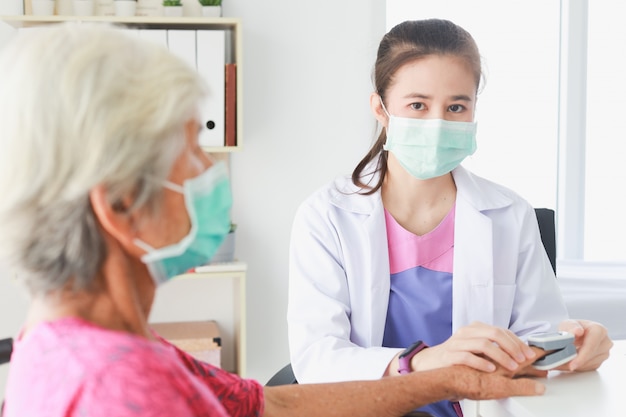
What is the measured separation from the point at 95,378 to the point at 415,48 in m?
1.19

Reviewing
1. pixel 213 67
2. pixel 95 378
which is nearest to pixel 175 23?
pixel 213 67

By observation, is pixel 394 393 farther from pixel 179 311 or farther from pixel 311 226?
pixel 179 311

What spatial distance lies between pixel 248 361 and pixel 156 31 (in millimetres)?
1489

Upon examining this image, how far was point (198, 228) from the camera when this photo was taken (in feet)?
2.93

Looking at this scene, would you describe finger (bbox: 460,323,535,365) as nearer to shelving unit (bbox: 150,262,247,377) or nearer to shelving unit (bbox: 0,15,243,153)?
shelving unit (bbox: 0,15,243,153)

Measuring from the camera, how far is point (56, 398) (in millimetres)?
714

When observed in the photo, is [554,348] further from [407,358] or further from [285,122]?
[285,122]

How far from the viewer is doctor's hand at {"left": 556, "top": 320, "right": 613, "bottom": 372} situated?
1.31 m

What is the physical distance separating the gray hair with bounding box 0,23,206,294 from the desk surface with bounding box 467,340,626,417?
2.26 ft

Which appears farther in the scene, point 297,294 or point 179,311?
point 179,311

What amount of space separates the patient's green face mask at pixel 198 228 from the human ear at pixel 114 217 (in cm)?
2

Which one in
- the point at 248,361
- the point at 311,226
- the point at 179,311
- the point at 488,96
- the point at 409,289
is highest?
the point at 488,96

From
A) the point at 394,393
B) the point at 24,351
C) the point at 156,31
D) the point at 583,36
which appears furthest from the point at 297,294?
the point at 583,36

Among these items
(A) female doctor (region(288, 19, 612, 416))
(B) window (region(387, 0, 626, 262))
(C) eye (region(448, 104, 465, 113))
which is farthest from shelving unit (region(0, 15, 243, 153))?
(C) eye (region(448, 104, 465, 113))
